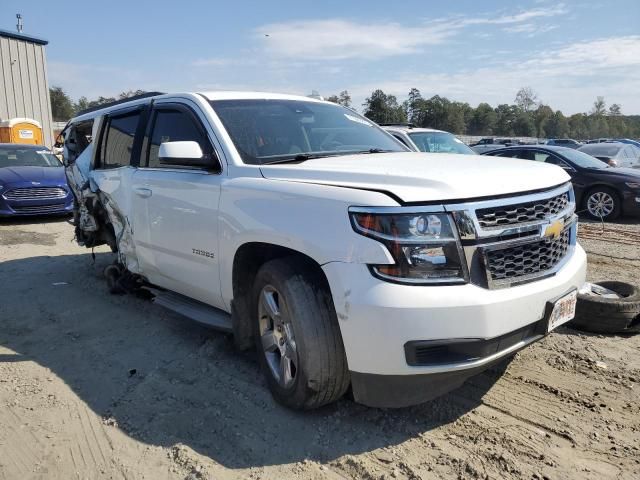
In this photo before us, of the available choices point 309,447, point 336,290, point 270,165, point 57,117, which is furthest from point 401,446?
point 57,117

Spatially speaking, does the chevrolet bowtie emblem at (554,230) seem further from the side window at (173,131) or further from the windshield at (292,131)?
the side window at (173,131)

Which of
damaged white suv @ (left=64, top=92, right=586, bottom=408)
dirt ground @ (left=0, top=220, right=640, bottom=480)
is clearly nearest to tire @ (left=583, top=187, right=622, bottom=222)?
dirt ground @ (left=0, top=220, right=640, bottom=480)

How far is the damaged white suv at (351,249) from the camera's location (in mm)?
2453

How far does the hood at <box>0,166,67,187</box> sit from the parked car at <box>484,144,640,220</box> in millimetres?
9506

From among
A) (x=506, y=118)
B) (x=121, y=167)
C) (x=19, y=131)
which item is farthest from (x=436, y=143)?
(x=506, y=118)

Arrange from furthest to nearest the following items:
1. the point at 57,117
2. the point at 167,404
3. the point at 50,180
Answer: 1. the point at 57,117
2. the point at 50,180
3. the point at 167,404

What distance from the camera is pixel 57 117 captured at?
7019 centimetres

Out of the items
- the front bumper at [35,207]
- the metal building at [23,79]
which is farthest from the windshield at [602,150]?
the metal building at [23,79]

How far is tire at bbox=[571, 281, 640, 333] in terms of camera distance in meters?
3.90

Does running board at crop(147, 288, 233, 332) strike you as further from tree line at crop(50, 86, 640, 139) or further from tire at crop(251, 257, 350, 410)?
tree line at crop(50, 86, 640, 139)

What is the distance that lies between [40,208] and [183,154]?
→ 27.2ft

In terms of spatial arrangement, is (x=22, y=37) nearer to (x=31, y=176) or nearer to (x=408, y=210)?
(x=31, y=176)

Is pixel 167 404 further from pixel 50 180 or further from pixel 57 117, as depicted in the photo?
pixel 57 117

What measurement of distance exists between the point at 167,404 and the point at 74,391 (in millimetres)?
719
